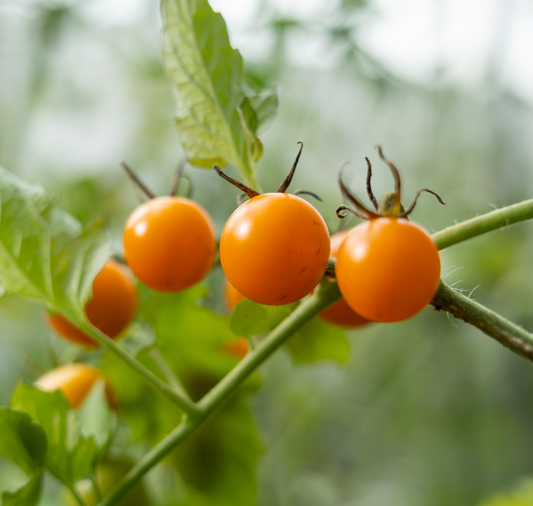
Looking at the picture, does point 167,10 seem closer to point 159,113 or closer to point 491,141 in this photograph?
point 159,113

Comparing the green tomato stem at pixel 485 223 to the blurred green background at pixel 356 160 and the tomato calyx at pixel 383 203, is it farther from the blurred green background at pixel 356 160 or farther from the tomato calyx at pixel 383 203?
the blurred green background at pixel 356 160

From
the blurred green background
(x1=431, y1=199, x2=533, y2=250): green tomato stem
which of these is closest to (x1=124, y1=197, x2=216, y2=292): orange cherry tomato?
(x1=431, y1=199, x2=533, y2=250): green tomato stem

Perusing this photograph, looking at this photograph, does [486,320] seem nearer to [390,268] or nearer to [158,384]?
[390,268]

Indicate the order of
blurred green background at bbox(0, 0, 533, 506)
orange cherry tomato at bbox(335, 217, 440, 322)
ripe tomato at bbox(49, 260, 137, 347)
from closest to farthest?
orange cherry tomato at bbox(335, 217, 440, 322)
ripe tomato at bbox(49, 260, 137, 347)
blurred green background at bbox(0, 0, 533, 506)

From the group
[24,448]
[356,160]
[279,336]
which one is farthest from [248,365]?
[356,160]

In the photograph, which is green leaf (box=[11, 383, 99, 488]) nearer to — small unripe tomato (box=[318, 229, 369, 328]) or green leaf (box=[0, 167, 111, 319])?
green leaf (box=[0, 167, 111, 319])

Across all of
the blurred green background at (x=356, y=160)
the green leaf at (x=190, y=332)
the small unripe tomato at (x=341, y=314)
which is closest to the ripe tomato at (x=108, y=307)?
the green leaf at (x=190, y=332)
